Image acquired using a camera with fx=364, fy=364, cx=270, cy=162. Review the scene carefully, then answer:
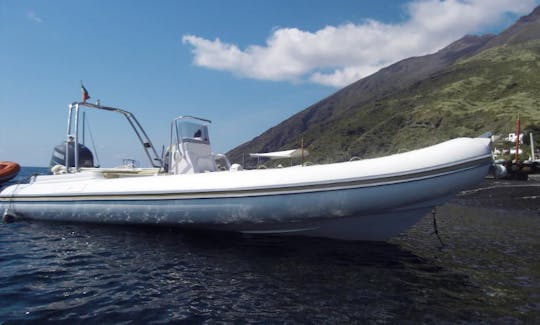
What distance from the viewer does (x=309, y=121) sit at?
7574 inches

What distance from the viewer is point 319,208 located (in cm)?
723

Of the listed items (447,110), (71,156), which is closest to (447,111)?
(447,110)

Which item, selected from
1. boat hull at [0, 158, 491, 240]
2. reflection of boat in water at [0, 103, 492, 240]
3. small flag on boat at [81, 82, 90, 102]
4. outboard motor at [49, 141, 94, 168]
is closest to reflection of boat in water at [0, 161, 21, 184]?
outboard motor at [49, 141, 94, 168]

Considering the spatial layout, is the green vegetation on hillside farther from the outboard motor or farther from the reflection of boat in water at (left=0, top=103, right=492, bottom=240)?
the reflection of boat in water at (left=0, top=103, right=492, bottom=240)

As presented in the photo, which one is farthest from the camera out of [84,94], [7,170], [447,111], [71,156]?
[447,111]

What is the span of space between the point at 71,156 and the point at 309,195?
32.4 ft

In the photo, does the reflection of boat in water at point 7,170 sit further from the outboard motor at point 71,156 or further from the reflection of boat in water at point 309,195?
the reflection of boat in water at point 309,195

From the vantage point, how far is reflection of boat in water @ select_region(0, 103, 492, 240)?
23.1 feet

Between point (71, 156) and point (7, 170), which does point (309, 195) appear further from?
point (7, 170)

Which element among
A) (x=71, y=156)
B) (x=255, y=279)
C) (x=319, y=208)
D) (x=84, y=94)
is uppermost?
Answer: (x=84, y=94)

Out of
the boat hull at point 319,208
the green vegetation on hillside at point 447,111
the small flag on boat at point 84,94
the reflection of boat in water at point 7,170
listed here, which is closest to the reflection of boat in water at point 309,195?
the boat hull at point 319,208

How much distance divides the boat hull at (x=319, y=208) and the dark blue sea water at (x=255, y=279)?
46 cm

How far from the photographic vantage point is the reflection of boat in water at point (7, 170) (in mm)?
28125

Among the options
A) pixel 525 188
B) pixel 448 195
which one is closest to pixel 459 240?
pixel 448 195
